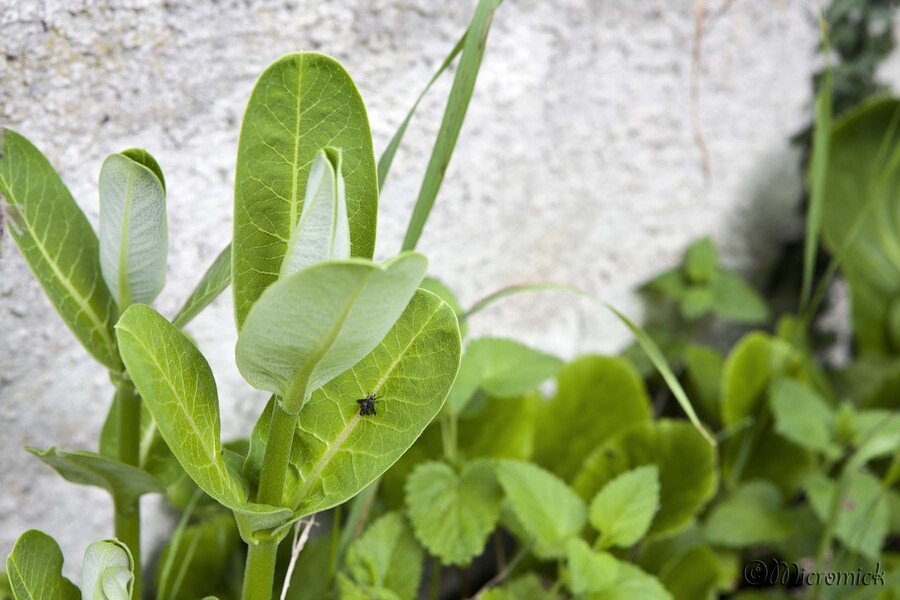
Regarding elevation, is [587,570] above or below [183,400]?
below

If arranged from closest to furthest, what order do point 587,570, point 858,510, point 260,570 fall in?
point 260,570
point 587,570
point 858,510

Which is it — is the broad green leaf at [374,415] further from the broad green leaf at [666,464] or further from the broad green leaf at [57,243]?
the broad green leaf at [666,464]

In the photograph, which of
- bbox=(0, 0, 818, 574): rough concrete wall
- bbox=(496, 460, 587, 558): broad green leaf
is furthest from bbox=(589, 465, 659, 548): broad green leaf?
bbox=(0, 0, 818, 574): rough concrete wall

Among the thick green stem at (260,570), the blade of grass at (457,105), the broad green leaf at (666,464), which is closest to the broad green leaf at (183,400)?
the thick green stem at (260,570)

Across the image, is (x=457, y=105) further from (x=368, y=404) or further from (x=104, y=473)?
(x=104, y=473)

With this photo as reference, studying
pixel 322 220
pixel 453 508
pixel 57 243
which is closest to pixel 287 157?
pixel 322 220

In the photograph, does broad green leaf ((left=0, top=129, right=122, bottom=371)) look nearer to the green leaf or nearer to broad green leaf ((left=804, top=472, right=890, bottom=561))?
the green leaf

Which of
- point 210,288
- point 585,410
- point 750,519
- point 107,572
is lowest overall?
point 750,519
